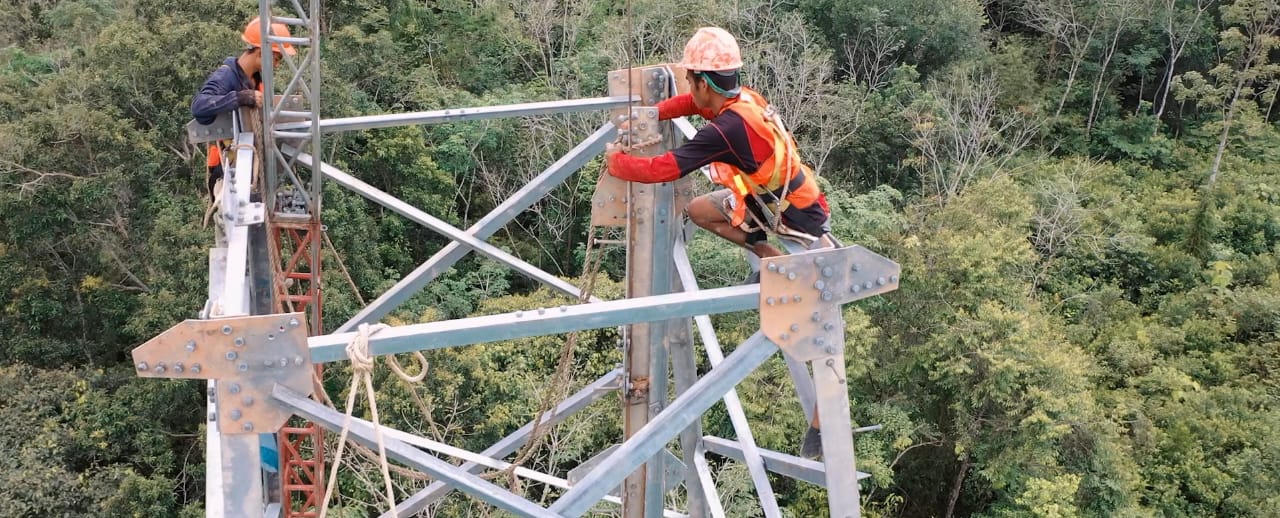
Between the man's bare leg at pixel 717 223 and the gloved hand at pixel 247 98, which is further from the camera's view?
the gloved hand at pixel 247 98

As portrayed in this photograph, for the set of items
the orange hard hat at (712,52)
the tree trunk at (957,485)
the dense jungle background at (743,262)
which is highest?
the orange hard hat at (712,52)

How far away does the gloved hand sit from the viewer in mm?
6043

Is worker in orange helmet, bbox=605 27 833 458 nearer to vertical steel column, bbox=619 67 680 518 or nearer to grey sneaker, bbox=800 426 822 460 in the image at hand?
grey sneaker, bbox=800 426 822 460

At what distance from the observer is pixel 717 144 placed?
4383 millimetres

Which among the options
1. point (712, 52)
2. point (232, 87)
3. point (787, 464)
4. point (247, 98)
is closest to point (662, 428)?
point (787, 464)

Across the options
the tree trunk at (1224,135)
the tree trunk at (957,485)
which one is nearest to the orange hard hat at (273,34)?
the tree trunk at (957,485)

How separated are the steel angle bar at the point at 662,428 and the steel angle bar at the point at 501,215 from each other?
2.27 metres

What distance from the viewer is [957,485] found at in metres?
17.2

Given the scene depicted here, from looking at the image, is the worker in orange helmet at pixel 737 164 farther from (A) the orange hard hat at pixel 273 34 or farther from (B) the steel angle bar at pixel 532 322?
(A) the orange hard hat at pixel 273 34

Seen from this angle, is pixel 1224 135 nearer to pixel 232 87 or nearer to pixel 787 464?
pixel 787 464

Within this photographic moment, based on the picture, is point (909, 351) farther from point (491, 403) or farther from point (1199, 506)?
point (491, 403)

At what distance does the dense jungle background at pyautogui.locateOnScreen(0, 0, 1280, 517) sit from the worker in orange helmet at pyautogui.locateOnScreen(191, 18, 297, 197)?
4971 mm

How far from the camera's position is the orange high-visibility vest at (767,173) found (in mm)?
4418

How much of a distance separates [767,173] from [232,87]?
370cm
